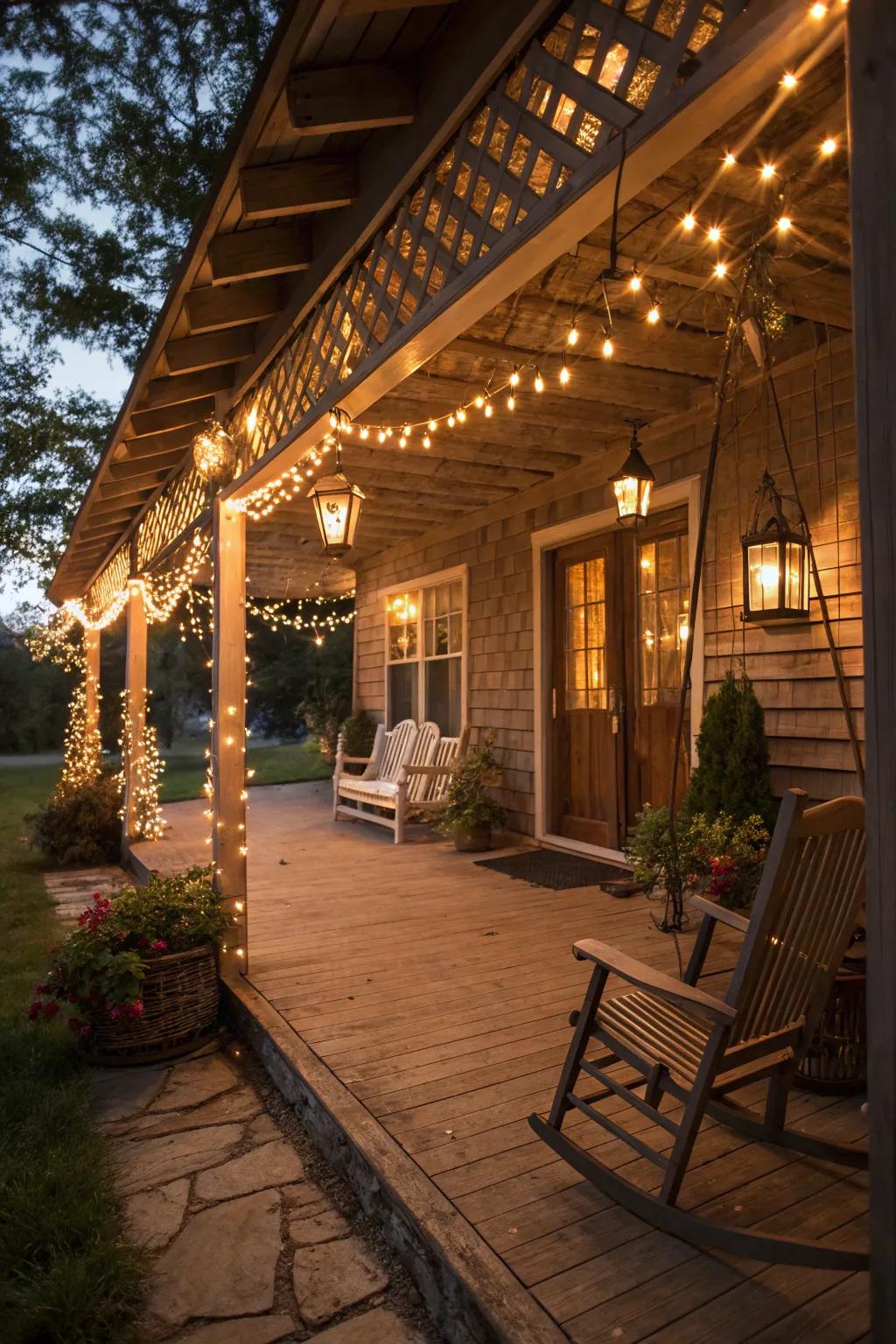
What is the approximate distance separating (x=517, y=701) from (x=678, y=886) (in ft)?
9.23

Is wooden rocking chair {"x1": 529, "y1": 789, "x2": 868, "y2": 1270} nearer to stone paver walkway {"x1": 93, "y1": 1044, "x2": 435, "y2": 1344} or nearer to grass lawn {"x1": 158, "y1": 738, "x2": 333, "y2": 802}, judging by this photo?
stone paver walkway {"x1": 93, "y1": 1044, "x2": 435, "y2": 1344}

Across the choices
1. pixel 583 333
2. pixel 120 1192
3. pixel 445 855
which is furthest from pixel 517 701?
pixel 120 1192

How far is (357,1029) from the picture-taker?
2.93m

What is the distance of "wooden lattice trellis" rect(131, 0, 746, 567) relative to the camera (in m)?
1.64

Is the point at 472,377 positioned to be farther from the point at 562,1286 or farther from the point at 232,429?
the point at 562,1286

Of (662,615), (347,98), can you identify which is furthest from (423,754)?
(347,98)

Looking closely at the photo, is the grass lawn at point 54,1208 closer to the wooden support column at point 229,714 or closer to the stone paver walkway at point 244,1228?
the stone paver walkway at point 244,1228

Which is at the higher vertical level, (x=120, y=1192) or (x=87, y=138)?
(x=87, y=138)

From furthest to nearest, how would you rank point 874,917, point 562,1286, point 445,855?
point 445,855 < point 562,1286 < point 874,917

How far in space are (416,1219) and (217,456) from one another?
3.23 metres

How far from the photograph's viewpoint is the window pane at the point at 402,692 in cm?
848

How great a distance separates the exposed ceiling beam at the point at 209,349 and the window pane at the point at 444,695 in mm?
4040

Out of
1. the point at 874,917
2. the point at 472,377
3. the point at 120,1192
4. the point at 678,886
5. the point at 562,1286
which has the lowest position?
the point at 120,1192

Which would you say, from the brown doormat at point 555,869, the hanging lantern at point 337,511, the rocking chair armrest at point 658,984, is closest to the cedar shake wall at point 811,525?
the brown doormat at point 555,869
